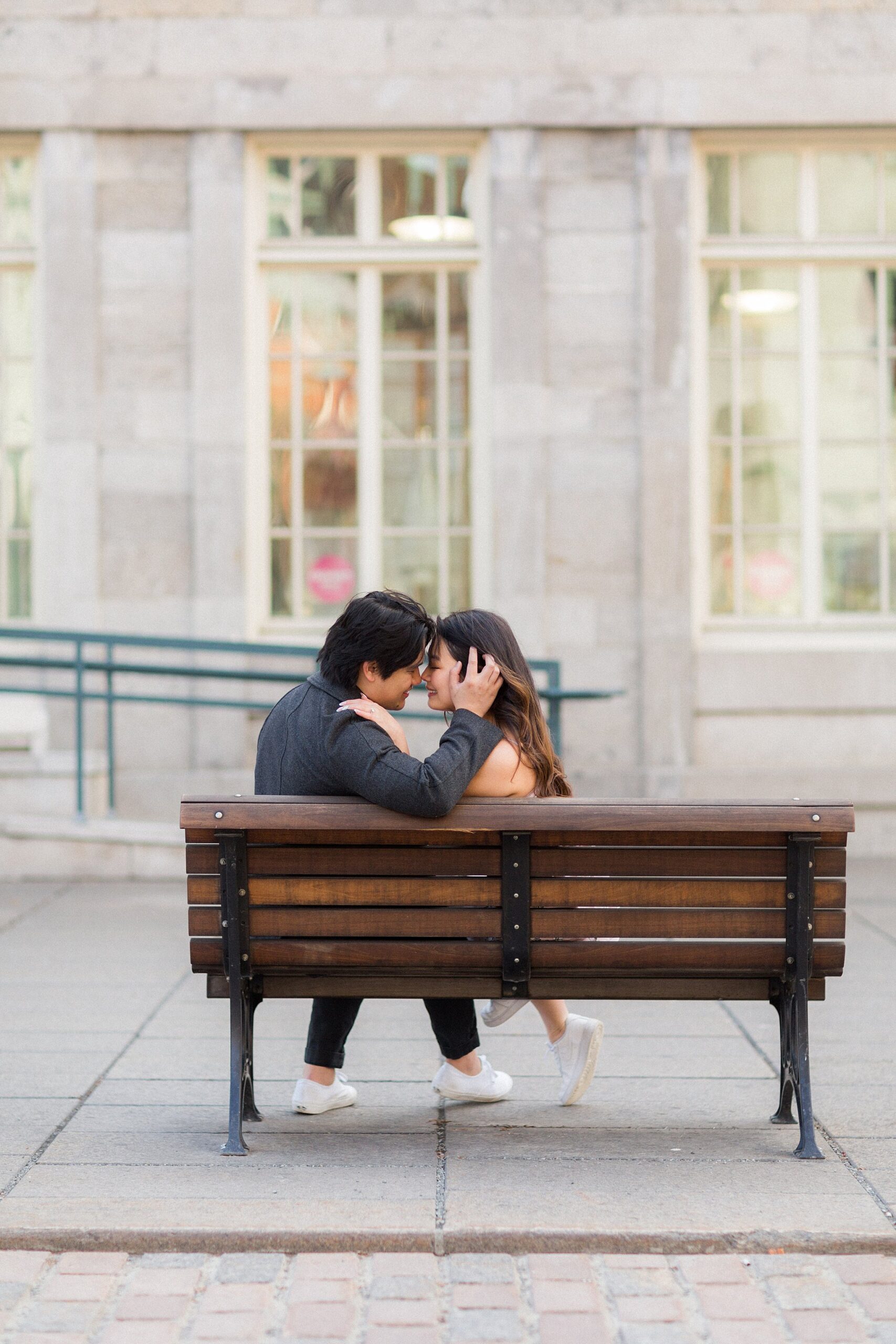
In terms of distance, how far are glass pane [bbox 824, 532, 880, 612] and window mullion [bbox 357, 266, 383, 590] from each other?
295 cm

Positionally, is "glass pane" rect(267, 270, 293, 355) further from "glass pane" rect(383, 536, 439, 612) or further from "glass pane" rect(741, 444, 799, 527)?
"glass pane" rect(741, 444, 799, 527)

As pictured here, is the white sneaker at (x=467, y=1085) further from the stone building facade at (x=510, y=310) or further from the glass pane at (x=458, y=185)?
the glass pane at (x=458, y=185)

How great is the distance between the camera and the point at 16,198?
10.6 metres

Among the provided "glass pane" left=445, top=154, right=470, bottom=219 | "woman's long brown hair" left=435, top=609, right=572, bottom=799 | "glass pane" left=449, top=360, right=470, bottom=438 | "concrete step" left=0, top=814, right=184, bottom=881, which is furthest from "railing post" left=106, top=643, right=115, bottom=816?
"woman's long brown hair" left=435, top=609, right=572, bottom=799

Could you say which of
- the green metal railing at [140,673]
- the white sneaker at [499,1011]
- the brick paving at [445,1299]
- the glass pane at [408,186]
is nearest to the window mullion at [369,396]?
the glass pane at [408,186]

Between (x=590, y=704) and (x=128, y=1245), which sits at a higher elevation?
(x=590, y=704)

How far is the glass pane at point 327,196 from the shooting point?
10641mm

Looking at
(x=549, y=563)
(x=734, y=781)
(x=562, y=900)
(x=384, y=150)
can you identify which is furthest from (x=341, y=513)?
(x=562, y=900)

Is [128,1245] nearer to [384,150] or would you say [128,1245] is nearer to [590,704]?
[590,704]

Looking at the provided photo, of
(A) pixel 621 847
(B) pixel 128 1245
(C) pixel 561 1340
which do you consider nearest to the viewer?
(C) pixel 561 1340

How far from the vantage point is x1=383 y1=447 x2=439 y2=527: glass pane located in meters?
10.7

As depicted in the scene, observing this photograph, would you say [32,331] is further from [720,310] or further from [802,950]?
→ [802,950]

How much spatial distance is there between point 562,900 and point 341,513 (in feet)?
22.6

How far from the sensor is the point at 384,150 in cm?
1059
